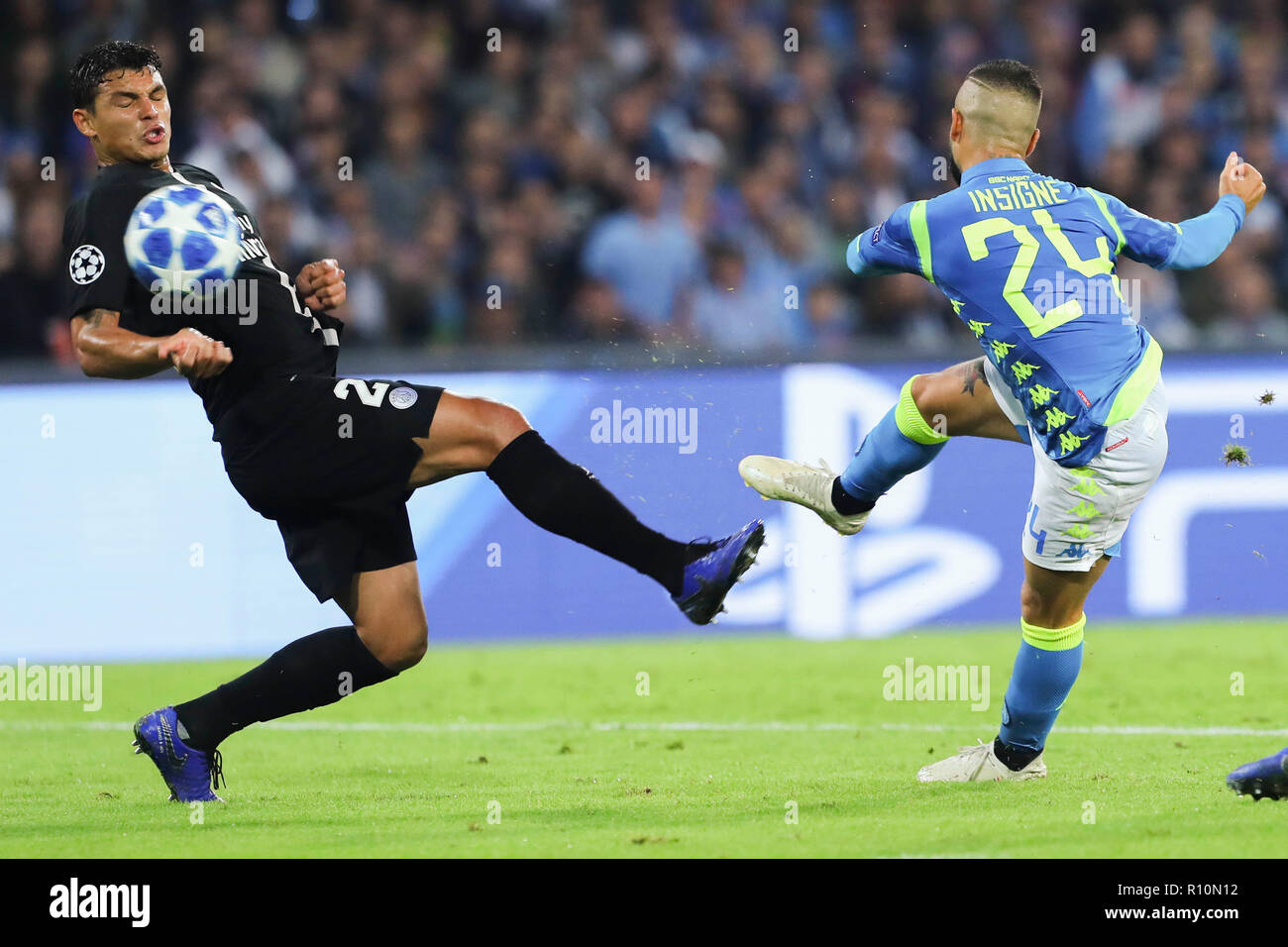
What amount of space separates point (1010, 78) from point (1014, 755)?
81.0 inches

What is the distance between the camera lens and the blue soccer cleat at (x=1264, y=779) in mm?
4734

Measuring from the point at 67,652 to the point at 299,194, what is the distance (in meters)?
3.57

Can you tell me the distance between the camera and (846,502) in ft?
18.1

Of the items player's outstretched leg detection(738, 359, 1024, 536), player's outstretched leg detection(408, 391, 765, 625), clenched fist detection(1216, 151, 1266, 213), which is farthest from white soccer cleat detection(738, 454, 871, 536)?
clenched fist detection(1216, 151, 1266, 213)

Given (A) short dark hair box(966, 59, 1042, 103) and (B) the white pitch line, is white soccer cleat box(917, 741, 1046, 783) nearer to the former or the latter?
(B) the white pitch line

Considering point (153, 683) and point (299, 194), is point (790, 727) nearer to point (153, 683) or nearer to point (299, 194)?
point (153, 683)

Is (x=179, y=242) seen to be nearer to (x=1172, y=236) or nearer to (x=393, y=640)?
(x=393, y=640)

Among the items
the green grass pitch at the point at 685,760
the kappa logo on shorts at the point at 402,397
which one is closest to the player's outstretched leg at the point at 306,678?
the green grass pitch at the point at 685,760

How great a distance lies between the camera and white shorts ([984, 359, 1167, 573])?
4785 mm

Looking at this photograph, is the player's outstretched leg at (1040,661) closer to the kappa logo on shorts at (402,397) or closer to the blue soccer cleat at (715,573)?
the blue soccer cleat at (715,573)

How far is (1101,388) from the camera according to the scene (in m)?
4.76

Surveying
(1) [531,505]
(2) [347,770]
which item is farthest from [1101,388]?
(2) [347,770]

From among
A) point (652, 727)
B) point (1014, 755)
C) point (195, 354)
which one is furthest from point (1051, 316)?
point (652, 727)

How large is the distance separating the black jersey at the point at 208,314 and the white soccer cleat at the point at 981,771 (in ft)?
7.52
